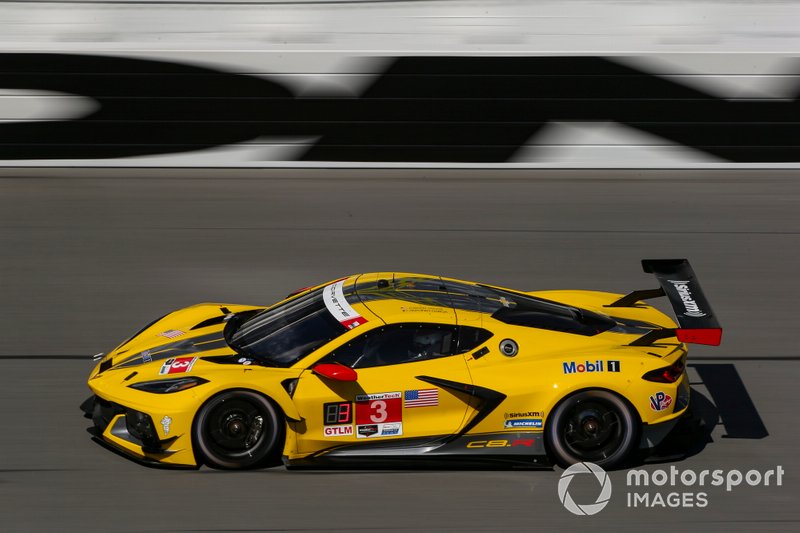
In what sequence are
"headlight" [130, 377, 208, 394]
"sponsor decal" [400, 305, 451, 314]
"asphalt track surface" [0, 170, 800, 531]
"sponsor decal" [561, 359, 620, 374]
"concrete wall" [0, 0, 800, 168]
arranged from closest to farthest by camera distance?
"asphalt track surface" [0, 170, 800, 531] → "headlight" [130, 377, 208, 394] → "sponsor decal" [561, 359, 620, 374] → "sponsor decal" [400, 305, 451, 314] → "concrete wall" [0, 0, 800, 168]

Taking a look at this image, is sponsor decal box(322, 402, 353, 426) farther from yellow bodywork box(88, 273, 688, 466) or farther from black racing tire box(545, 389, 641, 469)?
black racing tire box(545, 389, 641, 469)

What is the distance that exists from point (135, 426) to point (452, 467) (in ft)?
6.13

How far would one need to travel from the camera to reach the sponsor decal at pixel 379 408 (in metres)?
5.86

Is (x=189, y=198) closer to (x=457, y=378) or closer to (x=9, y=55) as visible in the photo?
(x=9, y=55)

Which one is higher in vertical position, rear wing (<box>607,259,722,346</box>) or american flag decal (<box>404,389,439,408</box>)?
rear wing (<box>607,259,722,346</box>)

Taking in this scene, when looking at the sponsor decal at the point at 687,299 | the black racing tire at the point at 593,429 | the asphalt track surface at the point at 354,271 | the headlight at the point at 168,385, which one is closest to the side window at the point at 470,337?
the black racing tire at the point at 593,429

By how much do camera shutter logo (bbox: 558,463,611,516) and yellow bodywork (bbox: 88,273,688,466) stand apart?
0.32m

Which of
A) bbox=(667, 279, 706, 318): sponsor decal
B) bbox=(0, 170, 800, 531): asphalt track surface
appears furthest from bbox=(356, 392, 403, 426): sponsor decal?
bbox=(667, 279, 706, 318): sponsor decal

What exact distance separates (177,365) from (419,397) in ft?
4.80

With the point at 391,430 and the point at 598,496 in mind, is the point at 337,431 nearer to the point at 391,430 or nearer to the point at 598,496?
the point at 391,430

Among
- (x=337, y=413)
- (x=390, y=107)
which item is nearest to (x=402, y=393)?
(x=337, y=413)

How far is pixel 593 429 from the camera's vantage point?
601cm

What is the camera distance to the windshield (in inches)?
239

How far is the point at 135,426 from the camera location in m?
5.92
